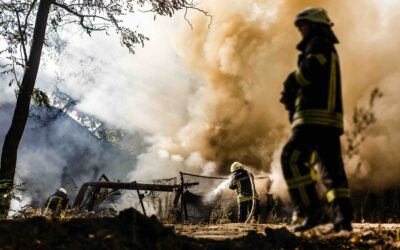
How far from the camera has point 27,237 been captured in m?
2.74

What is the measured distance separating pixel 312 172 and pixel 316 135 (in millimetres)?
360

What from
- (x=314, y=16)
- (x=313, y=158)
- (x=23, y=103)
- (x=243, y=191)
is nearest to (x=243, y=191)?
(x=243, y=191)

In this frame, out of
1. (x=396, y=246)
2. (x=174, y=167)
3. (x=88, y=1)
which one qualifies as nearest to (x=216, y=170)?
(x=174, y=167)

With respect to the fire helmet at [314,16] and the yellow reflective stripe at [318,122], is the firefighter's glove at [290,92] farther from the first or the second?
the fire helmet at [314,16]

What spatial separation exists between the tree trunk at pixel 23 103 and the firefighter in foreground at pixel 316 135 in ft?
23.8

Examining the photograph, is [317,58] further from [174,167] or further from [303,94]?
[174,167]

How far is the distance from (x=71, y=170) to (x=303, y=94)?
109ft

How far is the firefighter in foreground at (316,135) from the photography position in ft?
10.8

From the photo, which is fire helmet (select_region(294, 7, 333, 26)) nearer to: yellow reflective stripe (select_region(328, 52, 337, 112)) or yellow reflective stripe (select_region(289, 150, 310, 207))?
yellow reflective stripe (select_region(328, 52, 337, 112))

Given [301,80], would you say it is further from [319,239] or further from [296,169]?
[319,239]

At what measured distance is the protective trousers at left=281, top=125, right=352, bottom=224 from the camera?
129 inches

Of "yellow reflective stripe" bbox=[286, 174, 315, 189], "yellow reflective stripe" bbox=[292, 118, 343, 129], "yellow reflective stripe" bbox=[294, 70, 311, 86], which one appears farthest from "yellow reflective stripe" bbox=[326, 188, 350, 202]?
"yellow reflective stripe" bbox=[294, 70, 311, 86]

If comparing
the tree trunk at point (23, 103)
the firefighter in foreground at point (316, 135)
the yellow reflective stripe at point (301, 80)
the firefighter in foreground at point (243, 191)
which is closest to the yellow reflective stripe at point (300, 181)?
the firefighter in foreground at point (316, 135)

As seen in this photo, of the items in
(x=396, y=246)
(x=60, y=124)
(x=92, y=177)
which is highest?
(x=60, y=124)
